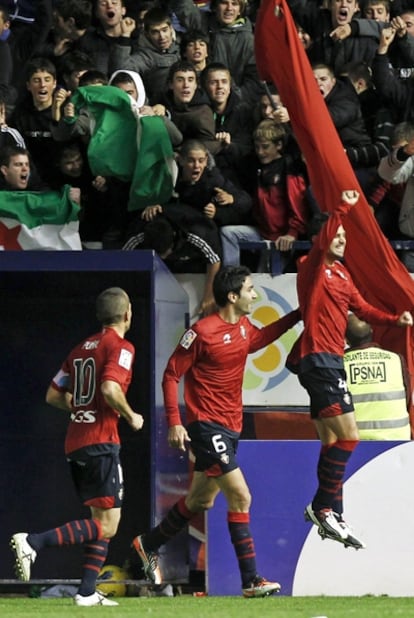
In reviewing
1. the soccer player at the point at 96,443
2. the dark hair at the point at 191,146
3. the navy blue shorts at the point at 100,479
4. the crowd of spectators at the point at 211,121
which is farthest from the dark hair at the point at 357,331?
the navy blue shorts at the point at 100,479

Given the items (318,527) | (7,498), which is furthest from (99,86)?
(318,527)

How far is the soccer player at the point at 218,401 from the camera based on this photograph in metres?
10.2

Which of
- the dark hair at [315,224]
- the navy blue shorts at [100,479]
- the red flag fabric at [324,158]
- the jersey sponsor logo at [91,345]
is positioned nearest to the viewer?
the navy blue shorts at [100,479]

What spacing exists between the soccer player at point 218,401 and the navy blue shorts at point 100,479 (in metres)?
0.47

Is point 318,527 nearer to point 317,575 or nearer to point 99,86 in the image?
point 317,575

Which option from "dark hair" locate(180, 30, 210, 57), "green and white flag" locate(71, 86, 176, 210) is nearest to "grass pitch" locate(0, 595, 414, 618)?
"green and white flag" locate(71, 86, 176, 210)

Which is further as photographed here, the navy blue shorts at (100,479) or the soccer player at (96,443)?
the navy blue shorts at (100,479)

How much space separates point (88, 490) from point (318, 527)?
62.6 inches

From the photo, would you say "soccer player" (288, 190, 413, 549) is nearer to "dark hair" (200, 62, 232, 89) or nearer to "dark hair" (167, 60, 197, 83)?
"dark hair" (167, 60, 197, 83)

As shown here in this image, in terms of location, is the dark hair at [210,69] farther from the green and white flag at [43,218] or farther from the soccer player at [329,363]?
the soccer player at [329,363]

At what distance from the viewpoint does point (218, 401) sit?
34.2 feet

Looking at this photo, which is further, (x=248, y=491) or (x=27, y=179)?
(x=27, y=179)

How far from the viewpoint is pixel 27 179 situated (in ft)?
41.3

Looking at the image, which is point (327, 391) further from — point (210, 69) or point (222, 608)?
point (210, 69)
